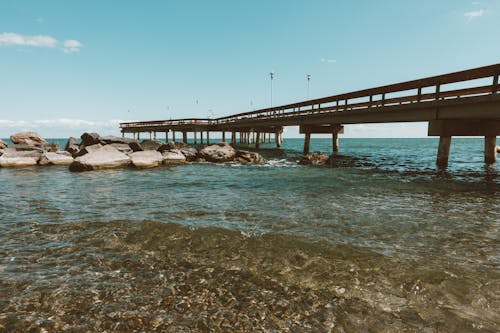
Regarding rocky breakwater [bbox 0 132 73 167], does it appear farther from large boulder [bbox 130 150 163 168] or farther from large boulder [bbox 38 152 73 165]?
large boulder [bbox 130 150 163 168]

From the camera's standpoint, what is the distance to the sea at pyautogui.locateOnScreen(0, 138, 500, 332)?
3.07m

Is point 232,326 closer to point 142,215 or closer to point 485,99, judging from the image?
point 142,215

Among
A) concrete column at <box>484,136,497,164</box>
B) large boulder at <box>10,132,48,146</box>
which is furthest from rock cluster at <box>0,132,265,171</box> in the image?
concrete column at <box>484,136,497,164</box>

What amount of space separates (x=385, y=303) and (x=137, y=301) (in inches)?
112

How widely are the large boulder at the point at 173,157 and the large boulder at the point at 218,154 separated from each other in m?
1.82

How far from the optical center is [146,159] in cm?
1808

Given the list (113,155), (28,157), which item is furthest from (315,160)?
(28,157)

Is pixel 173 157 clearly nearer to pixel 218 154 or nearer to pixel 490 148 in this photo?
pixel 218 154

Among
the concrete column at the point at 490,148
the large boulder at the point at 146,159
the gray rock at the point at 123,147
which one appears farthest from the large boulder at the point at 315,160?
the gray rock at the point at 123,147

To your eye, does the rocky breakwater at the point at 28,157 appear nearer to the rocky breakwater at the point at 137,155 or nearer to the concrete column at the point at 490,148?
the rocky breakwater at the point at 137,155

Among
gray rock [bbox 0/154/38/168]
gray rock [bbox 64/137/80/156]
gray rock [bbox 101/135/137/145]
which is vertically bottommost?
gray rock [bbox 0/154/38/168]

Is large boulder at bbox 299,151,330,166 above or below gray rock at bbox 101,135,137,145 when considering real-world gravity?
below

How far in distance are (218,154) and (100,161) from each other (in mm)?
8158

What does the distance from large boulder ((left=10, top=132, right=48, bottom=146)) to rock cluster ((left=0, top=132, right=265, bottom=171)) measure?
4.86 metres
